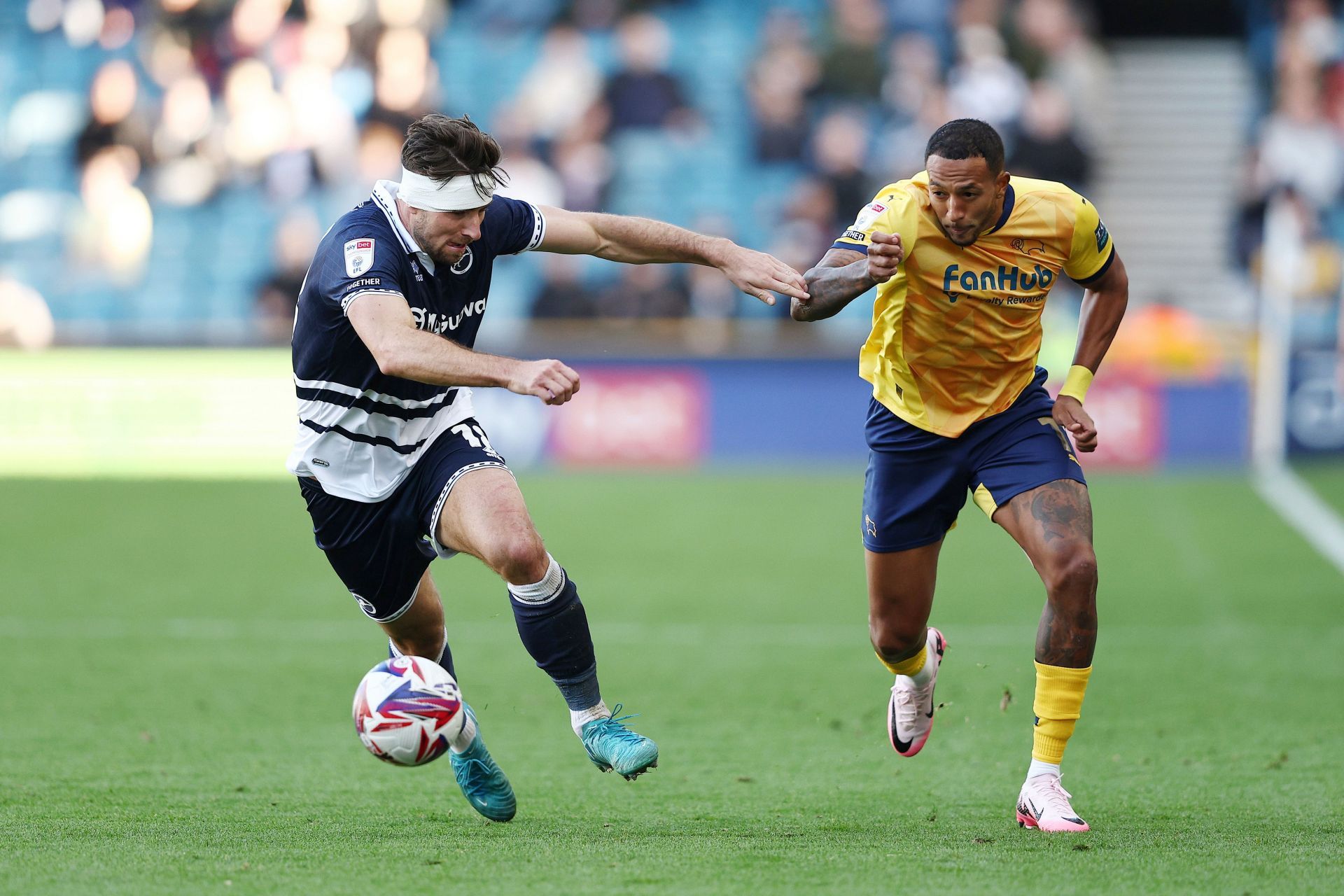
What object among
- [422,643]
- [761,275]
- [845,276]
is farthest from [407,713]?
[845,276]

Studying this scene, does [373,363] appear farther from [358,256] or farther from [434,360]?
[434,360]

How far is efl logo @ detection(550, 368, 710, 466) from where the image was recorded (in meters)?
16.1

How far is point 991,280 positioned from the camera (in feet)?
18.6

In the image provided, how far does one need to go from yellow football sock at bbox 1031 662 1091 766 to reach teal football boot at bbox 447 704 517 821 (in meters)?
1.85

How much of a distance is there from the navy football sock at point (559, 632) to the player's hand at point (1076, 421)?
1846mm

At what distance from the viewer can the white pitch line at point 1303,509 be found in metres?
12.0

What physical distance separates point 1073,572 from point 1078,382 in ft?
3.24

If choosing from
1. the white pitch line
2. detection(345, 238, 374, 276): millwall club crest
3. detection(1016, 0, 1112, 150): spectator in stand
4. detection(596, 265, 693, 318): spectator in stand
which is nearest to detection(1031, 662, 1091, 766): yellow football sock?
detection(345, 238, 374, 276): millwall club crest

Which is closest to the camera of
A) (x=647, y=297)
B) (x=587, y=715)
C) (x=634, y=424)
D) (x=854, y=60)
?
(x=587, y=715)

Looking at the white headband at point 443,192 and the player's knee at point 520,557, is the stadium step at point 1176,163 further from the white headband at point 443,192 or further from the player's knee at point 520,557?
the player's knee at point 520,557

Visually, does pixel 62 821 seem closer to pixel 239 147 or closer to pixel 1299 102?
pixel 239 147

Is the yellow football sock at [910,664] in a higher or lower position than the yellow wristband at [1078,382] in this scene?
lower

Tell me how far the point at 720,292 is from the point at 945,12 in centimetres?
546

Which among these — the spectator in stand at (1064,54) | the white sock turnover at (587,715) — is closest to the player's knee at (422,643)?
the white sock turnover at (587,715)
